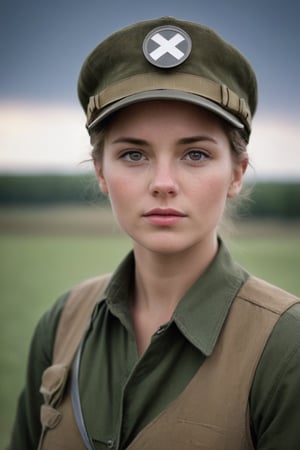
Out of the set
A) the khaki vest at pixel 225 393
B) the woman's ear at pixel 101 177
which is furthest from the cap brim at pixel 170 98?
the khaki vest at pixel 225 393

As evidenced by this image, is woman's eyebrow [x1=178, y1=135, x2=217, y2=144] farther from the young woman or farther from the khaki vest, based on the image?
the khaki vest

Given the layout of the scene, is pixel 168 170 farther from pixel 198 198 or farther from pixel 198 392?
pixel 198 392

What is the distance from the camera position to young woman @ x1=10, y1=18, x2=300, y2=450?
6.71ft

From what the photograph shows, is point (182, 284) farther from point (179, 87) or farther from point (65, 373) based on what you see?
point (179, 87)

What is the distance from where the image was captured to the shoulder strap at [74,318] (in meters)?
2.58

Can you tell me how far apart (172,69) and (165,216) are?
559 millimetres

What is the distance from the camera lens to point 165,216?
6.95 feet

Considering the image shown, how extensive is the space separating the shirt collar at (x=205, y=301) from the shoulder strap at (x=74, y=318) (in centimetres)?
18

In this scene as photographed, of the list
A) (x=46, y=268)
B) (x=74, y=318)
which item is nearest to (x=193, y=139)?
(x=74, y=318)

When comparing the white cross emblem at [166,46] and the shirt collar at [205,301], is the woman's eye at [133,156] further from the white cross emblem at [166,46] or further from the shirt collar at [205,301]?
the shirt collar at [205,301]

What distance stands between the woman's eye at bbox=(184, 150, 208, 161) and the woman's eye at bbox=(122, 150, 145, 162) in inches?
6.8

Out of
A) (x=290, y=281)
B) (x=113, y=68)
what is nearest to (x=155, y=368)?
(x=113, y=68)

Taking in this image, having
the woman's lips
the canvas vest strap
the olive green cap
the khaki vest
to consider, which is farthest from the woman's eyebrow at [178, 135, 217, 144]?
the canvas vest strap

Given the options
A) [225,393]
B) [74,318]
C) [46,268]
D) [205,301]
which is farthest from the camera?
[46,268]
